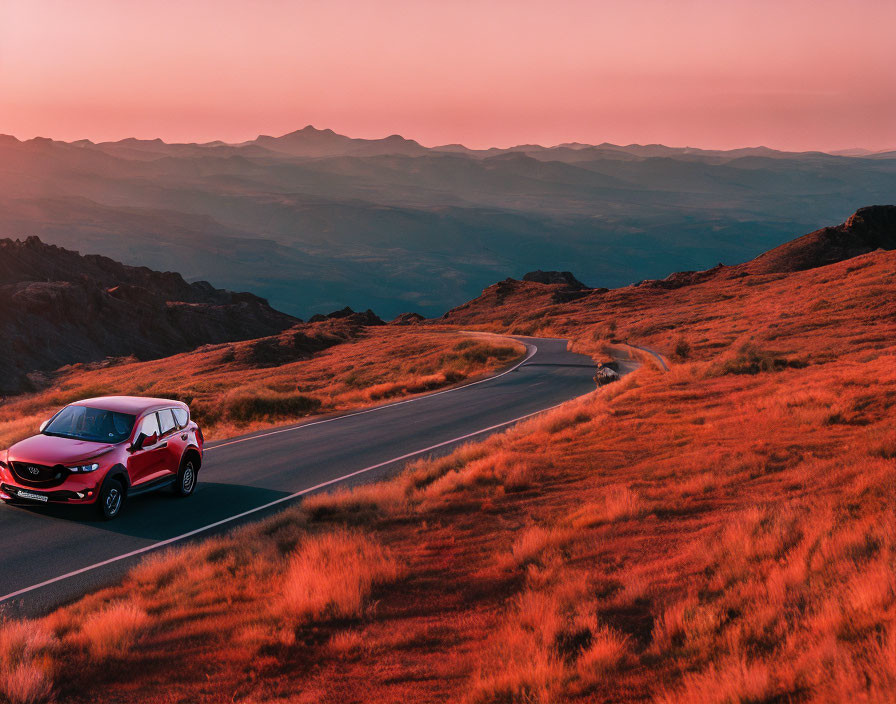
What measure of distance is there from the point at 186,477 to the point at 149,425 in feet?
4.53

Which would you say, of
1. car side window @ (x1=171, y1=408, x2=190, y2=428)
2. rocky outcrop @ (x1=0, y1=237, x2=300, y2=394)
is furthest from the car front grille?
rocky outcrop @ (x1=0, y1=237, x2=300, y2=394)

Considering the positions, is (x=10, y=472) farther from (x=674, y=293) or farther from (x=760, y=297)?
(x=674, y=293)

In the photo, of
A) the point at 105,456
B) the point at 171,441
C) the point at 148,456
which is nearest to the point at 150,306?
the point at 171,441

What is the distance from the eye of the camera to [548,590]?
7.73m

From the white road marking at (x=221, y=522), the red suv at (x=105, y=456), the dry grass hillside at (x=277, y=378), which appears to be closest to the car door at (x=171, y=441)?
the red suv at (x=105, y=456)

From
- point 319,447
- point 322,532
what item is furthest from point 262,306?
point 322,532

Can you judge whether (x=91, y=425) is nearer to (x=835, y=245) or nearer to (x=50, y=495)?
(x=50, y=495)

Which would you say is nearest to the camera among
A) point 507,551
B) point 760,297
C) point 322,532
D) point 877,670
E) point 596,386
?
point 877,670

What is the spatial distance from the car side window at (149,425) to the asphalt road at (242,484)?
1356mm

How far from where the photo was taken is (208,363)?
5909cm

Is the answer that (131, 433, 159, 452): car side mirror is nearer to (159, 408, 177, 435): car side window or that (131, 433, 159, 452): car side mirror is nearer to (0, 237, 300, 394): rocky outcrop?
(159, 408, 177, 435): car side window

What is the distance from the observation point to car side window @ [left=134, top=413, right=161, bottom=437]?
1274 centimetres

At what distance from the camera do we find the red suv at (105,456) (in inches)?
451

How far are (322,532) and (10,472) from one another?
5.12m
